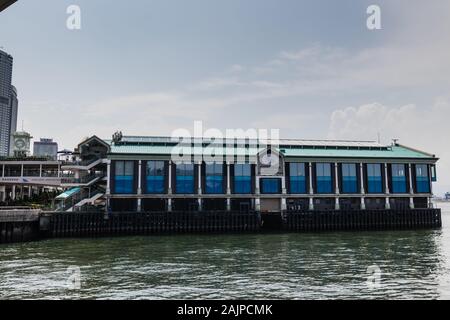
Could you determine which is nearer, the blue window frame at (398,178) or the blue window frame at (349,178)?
the blue window frame at (349,178)

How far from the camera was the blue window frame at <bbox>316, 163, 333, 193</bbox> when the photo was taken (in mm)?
68938

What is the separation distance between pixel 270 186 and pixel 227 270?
40.9 metres

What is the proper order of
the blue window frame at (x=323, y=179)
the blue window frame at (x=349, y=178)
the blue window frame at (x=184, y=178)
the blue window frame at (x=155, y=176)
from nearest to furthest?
the blue window frame at (x=155, y=176)
the blue window frame at (x=184, y=178)
the blue window frame at (x=323, y=179)
the blue window frame at (x=349, y=178)

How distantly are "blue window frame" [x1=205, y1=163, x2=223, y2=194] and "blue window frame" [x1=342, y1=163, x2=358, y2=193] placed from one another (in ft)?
71.5

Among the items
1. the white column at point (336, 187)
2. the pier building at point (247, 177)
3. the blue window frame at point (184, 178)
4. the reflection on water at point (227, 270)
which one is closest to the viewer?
the reflection on water at point (227, 270)

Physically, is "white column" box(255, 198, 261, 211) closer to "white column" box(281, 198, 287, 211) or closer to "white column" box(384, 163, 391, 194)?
"white column" box(281, 198, 287, 211)

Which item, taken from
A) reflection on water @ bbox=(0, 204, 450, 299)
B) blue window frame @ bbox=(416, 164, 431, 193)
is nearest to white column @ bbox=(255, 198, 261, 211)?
reflection on water @ bbox=(0, 204, 450, 299)

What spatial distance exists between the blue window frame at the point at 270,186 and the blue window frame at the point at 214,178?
7.32 m

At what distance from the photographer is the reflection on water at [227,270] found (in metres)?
21.4

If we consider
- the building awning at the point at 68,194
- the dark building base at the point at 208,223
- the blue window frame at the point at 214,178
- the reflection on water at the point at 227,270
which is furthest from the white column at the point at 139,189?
the reflection on water at the point at 227,270

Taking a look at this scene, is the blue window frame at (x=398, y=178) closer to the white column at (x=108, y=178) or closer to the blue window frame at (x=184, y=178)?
the blue window frame at (x=184, y=178)

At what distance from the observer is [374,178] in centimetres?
7062

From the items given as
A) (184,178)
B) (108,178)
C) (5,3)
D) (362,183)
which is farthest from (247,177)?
(5,3)
